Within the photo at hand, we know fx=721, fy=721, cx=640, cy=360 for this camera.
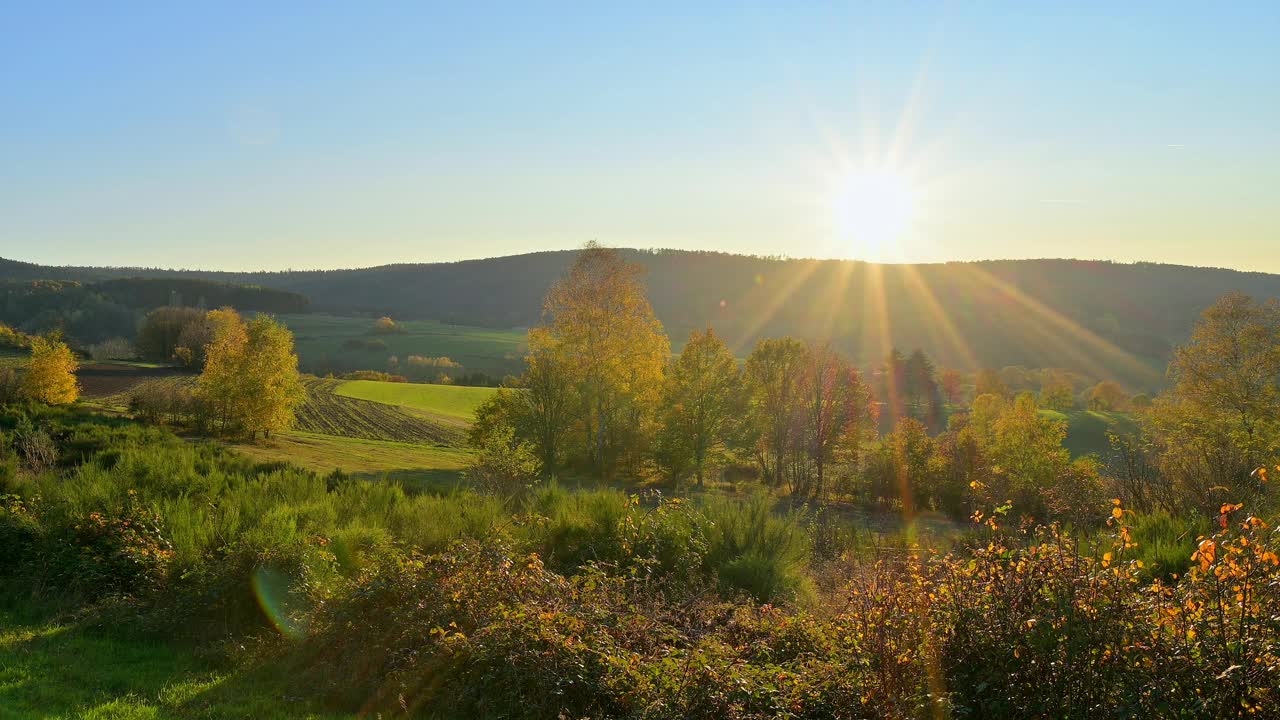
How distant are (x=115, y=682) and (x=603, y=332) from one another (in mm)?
26474

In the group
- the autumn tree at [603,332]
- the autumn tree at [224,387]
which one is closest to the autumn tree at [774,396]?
the autumn tree at [603,332]

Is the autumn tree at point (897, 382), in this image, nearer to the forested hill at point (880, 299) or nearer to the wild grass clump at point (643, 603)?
the forested hill at point (880, 299)

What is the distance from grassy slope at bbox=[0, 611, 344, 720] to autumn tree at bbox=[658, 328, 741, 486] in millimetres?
28179

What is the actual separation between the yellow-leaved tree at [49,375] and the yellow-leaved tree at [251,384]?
6226 mm

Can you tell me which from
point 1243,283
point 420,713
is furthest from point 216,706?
point 1243,283

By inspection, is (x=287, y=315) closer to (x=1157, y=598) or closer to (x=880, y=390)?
(x=880, y=390)

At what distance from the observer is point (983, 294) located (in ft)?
458

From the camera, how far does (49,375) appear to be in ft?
123

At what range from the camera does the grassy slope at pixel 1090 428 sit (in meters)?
62.5

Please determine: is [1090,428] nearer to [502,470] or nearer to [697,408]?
[697,408]

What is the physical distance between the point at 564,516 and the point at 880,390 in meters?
82.0

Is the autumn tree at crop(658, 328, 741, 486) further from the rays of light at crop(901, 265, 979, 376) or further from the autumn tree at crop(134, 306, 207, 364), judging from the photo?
the rays of light at crop(901, 265, 979, 376)

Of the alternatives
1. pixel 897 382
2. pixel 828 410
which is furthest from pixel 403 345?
pixel 828 410

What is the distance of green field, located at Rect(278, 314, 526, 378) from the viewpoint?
321ft
